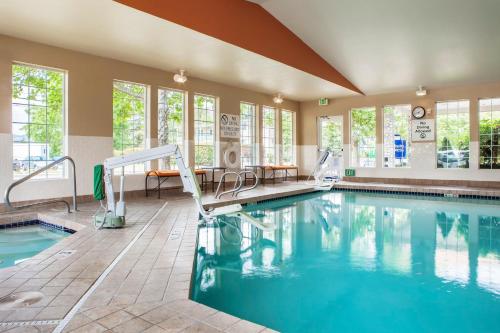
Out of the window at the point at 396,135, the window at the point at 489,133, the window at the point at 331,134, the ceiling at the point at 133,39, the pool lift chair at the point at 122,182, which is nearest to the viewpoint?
the pool lift chair at the point at 122,182

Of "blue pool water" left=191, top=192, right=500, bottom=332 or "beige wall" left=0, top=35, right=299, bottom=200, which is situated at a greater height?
"beige wall" left=0, top=35, right=299, bottom=200

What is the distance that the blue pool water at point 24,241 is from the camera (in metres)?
3.97

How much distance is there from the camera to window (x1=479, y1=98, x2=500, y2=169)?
932 centimetres

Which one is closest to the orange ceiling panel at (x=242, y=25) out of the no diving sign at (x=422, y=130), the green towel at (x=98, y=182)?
the green towel at (x=98, y=182)

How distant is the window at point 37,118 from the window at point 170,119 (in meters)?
2.23

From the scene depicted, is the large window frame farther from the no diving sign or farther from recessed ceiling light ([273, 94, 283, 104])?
the no diving sign

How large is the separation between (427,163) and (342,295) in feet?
28.4

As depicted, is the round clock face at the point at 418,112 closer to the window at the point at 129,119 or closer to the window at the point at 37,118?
the window at the point at 129,119

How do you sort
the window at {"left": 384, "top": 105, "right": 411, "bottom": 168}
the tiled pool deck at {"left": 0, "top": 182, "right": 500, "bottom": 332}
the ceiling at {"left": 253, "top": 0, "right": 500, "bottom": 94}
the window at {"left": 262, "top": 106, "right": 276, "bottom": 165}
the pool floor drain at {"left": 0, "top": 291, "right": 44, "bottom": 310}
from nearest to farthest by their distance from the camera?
the tiled pool deck at {"left": 0, "top": 182, "right": 500, "bottom": 332} < the pool floor drain at {"left": 0, "top": 291, "right": 44, "bottom": 310} < the ceiling at {"left": 253, "top": 0, "right": 500, "bottom": 94} < the window at {"left": 384, "top": 105, "right": 411, "bottom": 168} < the window at {"left": 262, "top": 106, "right": 276, "bottom": 165}

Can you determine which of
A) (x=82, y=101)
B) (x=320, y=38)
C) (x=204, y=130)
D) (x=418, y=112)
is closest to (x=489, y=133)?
(x=418, y=112)

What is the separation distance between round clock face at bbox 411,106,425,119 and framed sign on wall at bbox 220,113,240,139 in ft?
17.3

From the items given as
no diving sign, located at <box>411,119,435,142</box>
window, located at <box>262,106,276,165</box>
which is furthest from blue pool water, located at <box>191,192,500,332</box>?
window, located at <box>262,106,276,165</box>

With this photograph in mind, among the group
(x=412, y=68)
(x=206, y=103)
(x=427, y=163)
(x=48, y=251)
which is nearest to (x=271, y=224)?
(x=48, y=251)

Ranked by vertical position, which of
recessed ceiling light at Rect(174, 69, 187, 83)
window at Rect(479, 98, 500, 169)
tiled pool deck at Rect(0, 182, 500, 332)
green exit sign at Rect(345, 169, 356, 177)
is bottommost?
tiled pool deck at Rect(0, 182, 500, 332)
